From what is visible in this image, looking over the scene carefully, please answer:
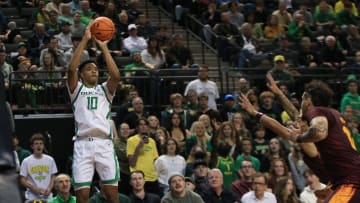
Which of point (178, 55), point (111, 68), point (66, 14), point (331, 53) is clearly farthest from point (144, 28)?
point (111, 68)

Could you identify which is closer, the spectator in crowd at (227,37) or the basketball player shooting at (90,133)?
the basketball player shooting at (90,133)

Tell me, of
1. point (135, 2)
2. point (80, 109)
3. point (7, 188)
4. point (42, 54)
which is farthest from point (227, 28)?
point (7, 188)

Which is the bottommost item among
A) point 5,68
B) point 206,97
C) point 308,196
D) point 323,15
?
point 308,196

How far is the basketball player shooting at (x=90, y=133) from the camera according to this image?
9148mm

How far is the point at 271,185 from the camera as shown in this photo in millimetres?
13641

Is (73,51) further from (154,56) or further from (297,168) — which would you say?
(297,168)

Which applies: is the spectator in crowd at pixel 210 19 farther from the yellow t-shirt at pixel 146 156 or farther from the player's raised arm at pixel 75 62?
the player's raised arm at pixel 75 62

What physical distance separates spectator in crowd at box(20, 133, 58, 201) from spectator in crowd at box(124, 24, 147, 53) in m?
5.11

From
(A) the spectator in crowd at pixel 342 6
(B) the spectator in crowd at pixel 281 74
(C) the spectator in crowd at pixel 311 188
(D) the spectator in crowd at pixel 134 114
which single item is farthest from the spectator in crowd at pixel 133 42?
(A) the spectator in crowd at pixel 342 6

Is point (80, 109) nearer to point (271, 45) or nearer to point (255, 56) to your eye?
point (255, 56)

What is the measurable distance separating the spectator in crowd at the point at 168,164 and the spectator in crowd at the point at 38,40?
14.6 feet

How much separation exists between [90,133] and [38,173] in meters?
4.06

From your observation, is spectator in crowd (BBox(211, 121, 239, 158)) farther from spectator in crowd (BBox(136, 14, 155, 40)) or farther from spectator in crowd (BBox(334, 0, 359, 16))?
spectator in crowd (BBox(334, 0, 359, 16))

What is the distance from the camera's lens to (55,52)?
52.9 ft
